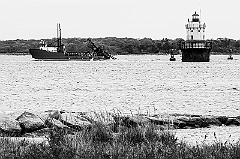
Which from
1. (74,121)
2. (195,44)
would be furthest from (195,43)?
(74,121)

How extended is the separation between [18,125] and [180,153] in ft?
19.1

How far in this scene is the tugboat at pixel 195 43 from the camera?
99.7m

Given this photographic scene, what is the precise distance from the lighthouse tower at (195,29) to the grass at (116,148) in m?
88.6

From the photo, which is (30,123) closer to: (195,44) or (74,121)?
(74,121)

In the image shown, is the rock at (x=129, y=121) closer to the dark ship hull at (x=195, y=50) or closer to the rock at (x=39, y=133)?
the rock at (x=39, y=133)

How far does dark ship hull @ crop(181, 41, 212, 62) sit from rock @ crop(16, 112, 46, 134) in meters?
89.9

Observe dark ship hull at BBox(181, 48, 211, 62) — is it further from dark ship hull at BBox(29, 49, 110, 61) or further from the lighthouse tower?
dark ship hull at BBox(29, 49, 110, 61)

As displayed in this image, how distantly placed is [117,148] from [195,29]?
92232mm

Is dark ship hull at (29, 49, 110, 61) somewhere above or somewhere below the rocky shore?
below

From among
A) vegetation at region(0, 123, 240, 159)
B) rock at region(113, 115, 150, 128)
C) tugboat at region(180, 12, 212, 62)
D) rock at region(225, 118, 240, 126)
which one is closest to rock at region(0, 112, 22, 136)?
rock at region(113, 115, 150, 128)

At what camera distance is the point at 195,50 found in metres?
107

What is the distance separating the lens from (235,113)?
23.8 m

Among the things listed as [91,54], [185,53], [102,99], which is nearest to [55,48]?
[91,54]

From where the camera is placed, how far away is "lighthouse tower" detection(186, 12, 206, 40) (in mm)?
99000
